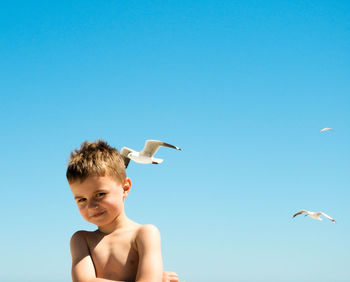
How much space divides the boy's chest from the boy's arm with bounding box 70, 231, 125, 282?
4 centimetres

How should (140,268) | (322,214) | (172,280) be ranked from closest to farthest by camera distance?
(140,268) < (172,280) < (322,214)

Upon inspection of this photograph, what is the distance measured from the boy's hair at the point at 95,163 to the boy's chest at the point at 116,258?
1.32 feet

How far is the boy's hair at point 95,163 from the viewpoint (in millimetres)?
2959

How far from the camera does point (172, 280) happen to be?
10.1 ft

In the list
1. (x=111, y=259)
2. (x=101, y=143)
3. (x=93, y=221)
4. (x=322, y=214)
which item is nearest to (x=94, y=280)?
(x=111, y=259)

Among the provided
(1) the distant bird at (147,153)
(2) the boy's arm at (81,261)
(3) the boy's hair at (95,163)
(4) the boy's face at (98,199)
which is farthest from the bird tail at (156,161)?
(4) the boy's face at (98,199)

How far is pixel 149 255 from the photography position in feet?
9.42

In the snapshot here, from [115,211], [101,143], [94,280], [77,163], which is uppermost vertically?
[101,143]

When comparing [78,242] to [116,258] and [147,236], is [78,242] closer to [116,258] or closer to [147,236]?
[116,258]

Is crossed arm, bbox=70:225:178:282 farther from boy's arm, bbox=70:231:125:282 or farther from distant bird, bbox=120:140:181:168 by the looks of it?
distant bird, bbox=120:140:181:168

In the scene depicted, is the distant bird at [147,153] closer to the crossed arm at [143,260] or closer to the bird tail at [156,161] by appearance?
the bird tail at [156,161]

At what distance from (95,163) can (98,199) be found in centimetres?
22

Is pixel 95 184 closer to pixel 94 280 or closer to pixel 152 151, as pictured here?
pixel 94 280

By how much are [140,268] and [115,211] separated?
38 cm
